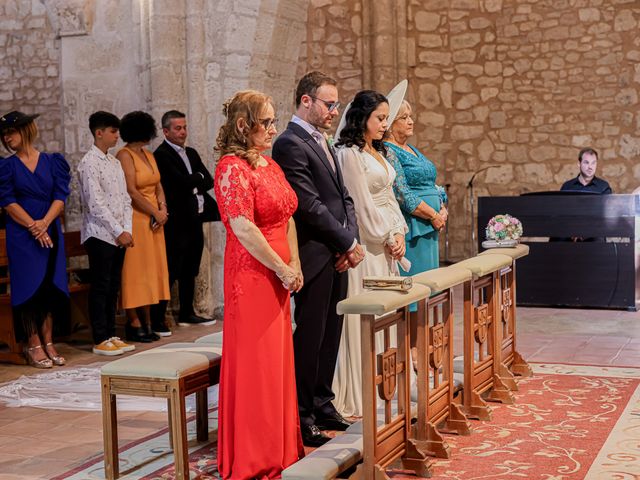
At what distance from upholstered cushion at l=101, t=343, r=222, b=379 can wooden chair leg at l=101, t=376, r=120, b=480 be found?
78 mm

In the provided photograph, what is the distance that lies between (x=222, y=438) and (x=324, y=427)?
714mm

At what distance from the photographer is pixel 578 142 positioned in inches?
450

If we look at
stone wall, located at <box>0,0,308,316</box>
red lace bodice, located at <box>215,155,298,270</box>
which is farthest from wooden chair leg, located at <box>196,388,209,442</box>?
stone wall, located at <box>0,0,308,316</box>

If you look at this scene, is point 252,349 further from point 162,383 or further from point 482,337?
point 482,337

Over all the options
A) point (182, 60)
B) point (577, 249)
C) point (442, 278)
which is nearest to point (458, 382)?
point (442, 278)

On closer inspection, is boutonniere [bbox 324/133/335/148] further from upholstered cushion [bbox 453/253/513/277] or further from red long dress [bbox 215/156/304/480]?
upholstered cushion [bbox 453/253/513/277]

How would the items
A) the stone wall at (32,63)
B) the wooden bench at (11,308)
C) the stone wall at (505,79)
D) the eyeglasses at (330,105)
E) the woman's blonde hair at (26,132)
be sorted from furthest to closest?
the stone wall at (505,79), the stone wall at (32,63), the wooden bench at (11,308), the woman's blonde hair at (26,132), the eyeglasses at (330,105)

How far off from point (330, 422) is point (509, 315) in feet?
5.68

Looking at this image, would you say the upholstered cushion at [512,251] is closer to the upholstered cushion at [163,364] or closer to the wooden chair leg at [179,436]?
the upholstered cushion at [163,364]

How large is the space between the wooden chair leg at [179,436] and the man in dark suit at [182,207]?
3.43m

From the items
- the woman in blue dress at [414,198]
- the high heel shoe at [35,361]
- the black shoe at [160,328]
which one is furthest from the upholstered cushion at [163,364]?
the black shoe at [160,328]

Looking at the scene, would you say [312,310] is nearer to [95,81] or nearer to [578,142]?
[95,81]

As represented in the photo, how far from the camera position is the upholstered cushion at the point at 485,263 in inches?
177

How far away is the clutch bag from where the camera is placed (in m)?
3.54
